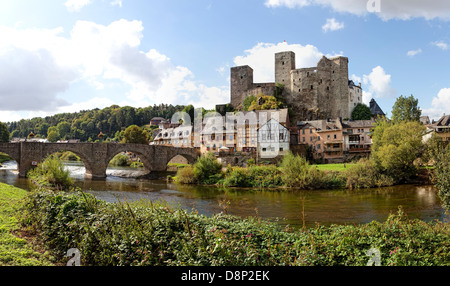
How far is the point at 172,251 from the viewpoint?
309 inches

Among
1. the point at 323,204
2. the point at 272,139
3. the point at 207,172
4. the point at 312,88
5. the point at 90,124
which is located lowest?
the point at 323,204

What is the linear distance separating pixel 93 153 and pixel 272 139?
2810 cm

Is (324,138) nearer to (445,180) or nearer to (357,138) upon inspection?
(357,138)

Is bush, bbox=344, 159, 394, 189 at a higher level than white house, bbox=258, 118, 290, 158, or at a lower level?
lower

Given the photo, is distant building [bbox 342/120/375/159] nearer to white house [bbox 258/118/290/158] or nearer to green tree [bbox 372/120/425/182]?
white house [bbox 258/118/290/158]

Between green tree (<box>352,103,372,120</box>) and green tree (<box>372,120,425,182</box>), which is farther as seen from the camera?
green tree (<box>352,103,372,120</box>)

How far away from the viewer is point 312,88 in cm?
7469

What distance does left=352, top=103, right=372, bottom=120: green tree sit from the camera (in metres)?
71.5

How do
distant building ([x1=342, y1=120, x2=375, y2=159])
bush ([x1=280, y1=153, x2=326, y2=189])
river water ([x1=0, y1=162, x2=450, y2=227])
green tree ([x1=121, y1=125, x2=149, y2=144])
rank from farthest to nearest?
green tree ([x1=121, y1=125, x2=149, y2=144])
distant building ([x1=342, y1=120, x2=375, y2=159])
bush ([x1=280, y1=153, x2=326, y2=189])
river water ([x1=0, y1=162, x2=450, y2=227])

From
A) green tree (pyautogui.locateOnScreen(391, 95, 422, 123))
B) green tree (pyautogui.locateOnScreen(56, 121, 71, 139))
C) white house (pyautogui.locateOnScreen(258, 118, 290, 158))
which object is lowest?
white house (pyautogui.locateOnScreen(258, 118, 290, 158))

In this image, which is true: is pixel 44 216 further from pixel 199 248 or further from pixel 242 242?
pixel 242 242

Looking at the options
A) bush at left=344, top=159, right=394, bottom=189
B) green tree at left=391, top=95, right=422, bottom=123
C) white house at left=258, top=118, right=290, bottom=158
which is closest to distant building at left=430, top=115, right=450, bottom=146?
green tree at left=391, top=95, right=422, bottom=123

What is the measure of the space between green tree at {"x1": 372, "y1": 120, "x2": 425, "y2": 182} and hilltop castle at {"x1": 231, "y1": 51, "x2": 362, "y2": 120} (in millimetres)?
31443

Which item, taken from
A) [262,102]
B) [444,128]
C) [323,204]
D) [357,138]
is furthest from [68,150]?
[444,128]
